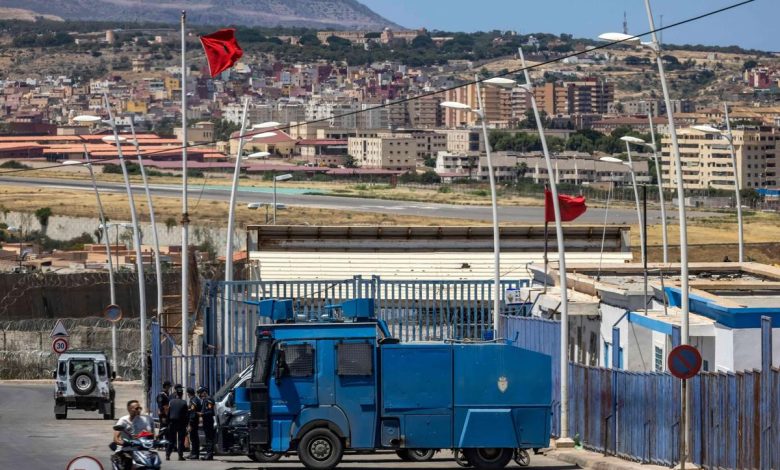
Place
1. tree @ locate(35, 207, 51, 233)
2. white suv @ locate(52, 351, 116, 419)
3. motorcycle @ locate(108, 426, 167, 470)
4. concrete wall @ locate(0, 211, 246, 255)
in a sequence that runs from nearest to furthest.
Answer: motorcycle @ locate(108, 426, 167, 470), white suv @ locate(52, 351, 116, 419), concrete wall @ locate(0, 211, 246, 255), tree @ locate(35, 207, 51, 233)

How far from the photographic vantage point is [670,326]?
81.1 ft

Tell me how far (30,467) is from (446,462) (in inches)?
227

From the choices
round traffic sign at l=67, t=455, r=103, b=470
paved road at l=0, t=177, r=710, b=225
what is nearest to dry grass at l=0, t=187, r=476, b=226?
paved road at l=0, t=177, r=710, b=225

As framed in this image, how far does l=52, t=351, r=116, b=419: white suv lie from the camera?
35562mm

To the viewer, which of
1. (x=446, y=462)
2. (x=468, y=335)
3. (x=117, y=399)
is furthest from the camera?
(x=117, y=399)

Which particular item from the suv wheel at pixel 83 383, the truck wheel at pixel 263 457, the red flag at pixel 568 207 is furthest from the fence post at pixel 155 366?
the red flag at pixel 568 207

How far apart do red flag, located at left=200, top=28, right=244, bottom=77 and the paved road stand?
2167 inches

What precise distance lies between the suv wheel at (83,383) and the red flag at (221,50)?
7064 mm

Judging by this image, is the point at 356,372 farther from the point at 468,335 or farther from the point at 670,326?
the point at 468,335

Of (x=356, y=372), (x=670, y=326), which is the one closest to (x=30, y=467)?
(x=356, y=372)

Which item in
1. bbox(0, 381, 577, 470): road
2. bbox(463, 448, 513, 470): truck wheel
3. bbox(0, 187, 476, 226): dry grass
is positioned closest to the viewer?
bbox(463, 448, 513, 470): truck wheel

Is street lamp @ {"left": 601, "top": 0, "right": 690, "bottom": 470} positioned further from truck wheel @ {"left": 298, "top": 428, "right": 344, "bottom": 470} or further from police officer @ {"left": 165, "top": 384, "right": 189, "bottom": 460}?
police officer @ {"left": 165, "top": 384, "right": 189, "bottom": 460}

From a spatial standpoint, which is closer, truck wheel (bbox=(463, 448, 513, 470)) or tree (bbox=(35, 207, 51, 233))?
truck wheel (bbox=(463, 448, 513, 470))

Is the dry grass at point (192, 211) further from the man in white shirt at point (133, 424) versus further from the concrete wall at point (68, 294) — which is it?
the man in white shirt at point (133, 424)
